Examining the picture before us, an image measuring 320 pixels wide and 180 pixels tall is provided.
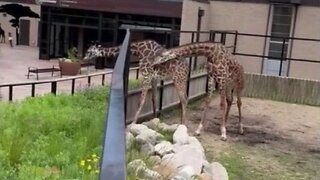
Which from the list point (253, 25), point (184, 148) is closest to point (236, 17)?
point (253, 25)

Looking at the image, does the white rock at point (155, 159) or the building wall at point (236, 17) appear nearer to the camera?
the white rock at point (155, 159)

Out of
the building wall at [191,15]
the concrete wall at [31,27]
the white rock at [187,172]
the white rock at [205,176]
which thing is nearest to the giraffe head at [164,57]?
the white rock at [205,176]

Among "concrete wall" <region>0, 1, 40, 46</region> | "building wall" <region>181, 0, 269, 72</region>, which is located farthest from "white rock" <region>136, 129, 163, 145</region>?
"concrete wall" <region>0, 1, 40, 46</region>

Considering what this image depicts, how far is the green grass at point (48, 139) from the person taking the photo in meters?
4.46

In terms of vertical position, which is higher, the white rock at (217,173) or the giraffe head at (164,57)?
the giraffe head at (164,57)

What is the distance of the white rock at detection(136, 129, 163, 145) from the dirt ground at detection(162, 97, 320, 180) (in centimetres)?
98

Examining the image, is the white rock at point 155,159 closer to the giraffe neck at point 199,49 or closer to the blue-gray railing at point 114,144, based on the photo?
the giraffe neck at point 199,49

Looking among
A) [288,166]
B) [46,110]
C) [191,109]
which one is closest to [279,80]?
[191,109]

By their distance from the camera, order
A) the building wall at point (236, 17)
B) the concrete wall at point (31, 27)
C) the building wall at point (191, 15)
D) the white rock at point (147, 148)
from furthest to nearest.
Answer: the concrete wall at point (31, 27), the building wall at point (236, 17), the building wall at point (191, 15), the white rock at point (147, 148)

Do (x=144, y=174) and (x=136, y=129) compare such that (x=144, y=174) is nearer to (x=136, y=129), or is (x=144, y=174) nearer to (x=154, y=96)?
(x=136, y=129)

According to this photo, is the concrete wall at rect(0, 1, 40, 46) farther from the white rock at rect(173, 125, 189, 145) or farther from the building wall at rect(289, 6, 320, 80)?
the white rock at rect(173, 125, 189, 145)

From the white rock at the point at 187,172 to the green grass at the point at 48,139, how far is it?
78 centimetres

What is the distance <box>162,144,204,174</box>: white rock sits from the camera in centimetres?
559

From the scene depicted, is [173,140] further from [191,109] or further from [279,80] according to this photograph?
[279,80]
